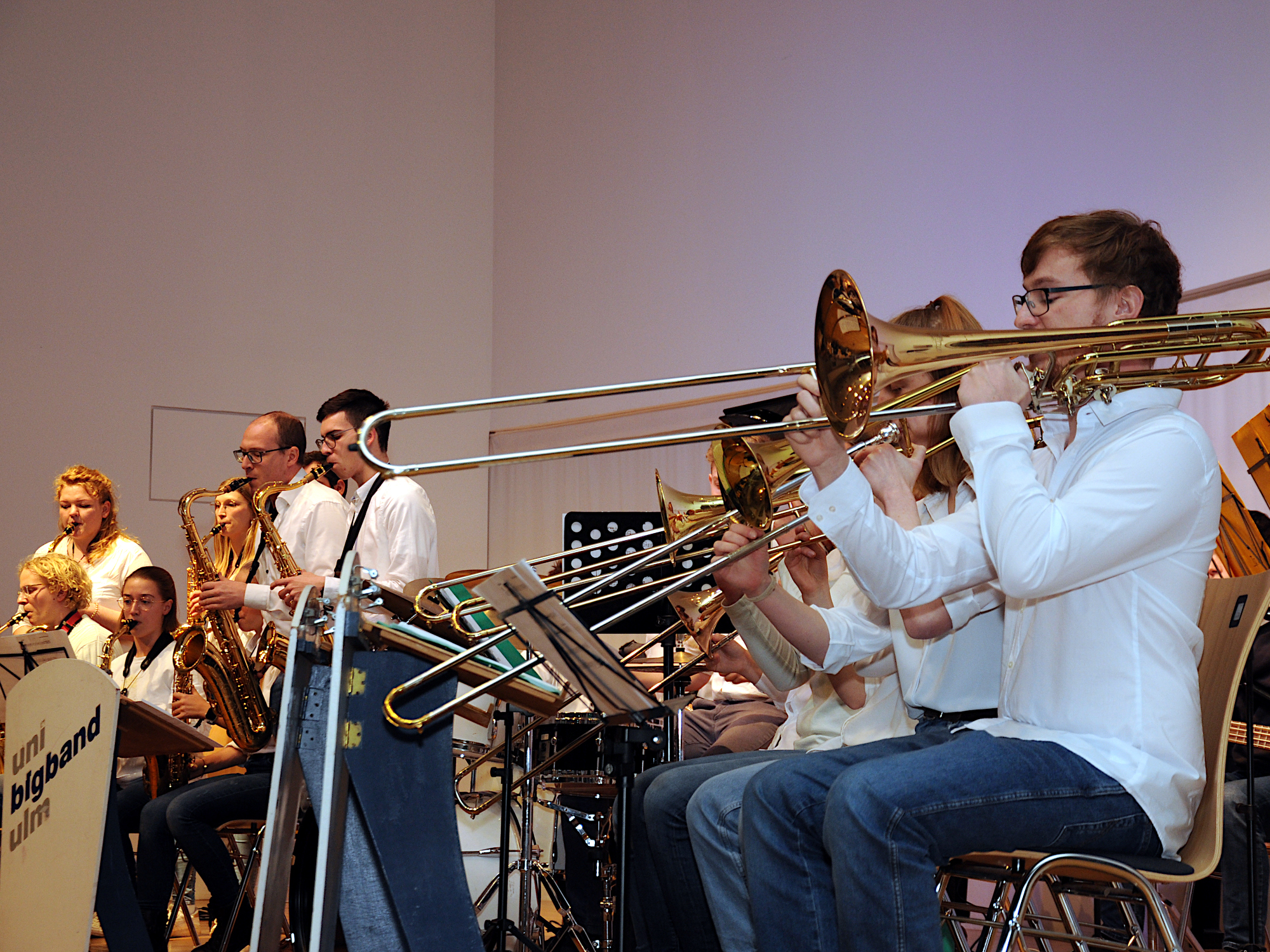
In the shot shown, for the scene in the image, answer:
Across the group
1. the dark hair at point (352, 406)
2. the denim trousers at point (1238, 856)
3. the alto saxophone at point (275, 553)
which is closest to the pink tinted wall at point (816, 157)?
the denim trousers at point (1238, 856)

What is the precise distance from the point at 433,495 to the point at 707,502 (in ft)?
20.9

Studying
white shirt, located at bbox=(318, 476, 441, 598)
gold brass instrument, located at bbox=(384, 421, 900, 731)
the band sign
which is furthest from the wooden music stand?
gold brass instrument, located at bbox=(384, 421, 900, 731)

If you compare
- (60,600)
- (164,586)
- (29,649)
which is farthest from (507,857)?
(60,600)

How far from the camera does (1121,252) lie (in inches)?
83.4

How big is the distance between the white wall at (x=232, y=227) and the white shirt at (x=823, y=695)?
5.59 m

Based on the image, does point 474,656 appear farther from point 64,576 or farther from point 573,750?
point 64,576

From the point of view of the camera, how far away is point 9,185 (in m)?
7.42

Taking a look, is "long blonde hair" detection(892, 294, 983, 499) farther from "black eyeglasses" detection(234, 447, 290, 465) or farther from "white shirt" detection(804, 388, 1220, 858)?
"black eyeglasses" detection(234, 447, 290, 465)

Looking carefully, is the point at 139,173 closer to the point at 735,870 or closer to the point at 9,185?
the point at 9,185

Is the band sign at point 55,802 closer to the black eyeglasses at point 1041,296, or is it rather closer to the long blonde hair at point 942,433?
the long blonde hair at point 942,433

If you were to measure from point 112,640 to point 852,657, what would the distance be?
11.5 feet

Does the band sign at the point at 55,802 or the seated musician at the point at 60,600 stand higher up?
the seated musician at the point at 60,600

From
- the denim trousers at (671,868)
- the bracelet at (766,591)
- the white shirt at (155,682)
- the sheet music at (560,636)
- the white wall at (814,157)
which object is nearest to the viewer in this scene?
the sheet music at (560,636)

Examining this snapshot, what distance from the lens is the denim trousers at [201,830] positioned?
12.4ft
